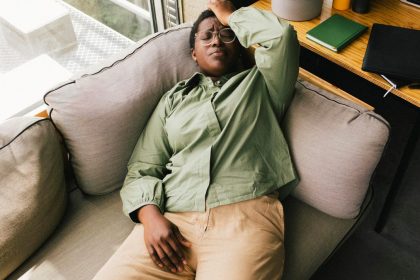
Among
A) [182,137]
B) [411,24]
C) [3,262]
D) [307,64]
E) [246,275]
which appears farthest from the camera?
[307,64]

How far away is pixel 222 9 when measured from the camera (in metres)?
1.46

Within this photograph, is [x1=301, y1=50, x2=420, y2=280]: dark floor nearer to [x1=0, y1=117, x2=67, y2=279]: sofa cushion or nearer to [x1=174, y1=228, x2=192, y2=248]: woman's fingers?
[x1=174, y1=228, x2=192, y2=248]: woman's fingers

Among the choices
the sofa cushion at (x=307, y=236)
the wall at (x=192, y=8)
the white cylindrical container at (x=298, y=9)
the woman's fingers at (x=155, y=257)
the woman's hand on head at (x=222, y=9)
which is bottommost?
the sofa cushion at (x=307, y=236)

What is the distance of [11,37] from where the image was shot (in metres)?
1.96

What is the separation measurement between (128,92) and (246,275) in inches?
26.7

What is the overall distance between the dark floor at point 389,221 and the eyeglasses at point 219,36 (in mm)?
541

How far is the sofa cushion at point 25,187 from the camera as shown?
4.40ft

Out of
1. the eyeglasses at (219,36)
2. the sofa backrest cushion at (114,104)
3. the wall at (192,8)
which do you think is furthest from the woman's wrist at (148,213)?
the wall at (192,8)

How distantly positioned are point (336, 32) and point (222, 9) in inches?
16.5

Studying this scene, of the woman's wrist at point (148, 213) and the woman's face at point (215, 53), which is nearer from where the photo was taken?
the woman's wrist at point (148, 213)

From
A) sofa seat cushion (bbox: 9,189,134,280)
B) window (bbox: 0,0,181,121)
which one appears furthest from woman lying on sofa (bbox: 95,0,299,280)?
window (bbox: 0,0,181,121)

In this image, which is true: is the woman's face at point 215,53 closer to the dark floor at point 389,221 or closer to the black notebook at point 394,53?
the black notebook at point 394,53

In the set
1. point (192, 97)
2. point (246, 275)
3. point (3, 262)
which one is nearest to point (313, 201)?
point (246, 275)

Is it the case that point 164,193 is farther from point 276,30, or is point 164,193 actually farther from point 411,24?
point 411,24
